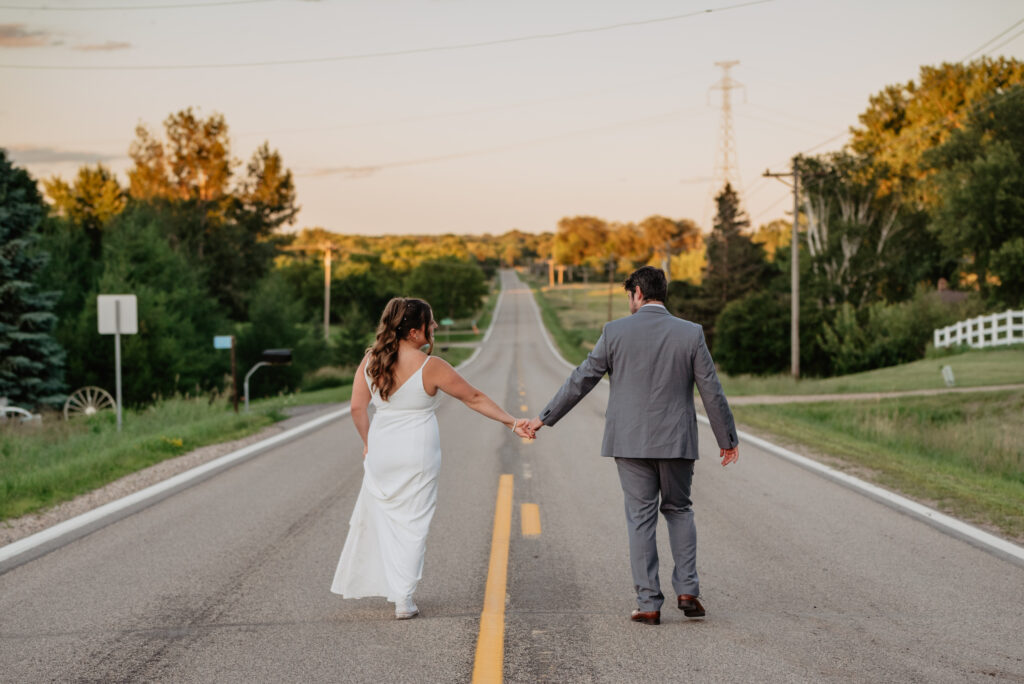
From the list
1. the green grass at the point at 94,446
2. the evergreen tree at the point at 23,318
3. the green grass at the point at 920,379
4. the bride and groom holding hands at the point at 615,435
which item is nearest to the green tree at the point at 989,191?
the green grass at the point at 920,379

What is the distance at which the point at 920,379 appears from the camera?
2867 centimetres

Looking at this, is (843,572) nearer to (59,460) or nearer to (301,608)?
(301,608)

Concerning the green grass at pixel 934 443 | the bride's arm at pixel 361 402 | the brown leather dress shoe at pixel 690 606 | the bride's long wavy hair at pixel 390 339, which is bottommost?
the green grass at pixel 934 443

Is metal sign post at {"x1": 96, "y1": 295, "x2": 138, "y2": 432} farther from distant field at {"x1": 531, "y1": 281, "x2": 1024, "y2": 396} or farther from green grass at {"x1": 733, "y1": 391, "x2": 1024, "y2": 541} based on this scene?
distant field at {"x1": 531, "y1": 281, "x2": 1024, "y2": 396}

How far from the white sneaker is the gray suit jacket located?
1505 mm

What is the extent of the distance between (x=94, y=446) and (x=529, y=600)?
9809 mm

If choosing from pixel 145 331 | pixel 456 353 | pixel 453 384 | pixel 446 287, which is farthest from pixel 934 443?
pixel 446 287

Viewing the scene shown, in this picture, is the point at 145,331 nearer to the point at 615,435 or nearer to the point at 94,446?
the point at 94,446

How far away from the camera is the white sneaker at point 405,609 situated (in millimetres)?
5277

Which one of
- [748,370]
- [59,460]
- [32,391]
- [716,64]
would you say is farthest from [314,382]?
[716,64]

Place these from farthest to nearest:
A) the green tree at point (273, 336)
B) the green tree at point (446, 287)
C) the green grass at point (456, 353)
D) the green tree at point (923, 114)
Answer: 1. the green tree at point (446, 287)
2. the green grass at point (456, 353)
3. the green tree at point (923, 114)
4. the green tree at point (273, 336)

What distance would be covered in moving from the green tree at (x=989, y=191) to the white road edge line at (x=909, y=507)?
33399 mm

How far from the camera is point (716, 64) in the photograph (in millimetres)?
88125

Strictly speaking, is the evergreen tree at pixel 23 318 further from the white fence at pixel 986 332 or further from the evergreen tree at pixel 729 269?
the evergreen tree at pixel 729 269
